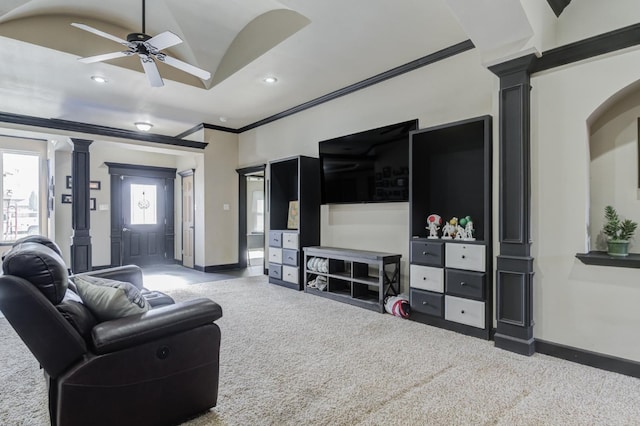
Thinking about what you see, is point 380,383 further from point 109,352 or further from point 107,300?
point 107,300

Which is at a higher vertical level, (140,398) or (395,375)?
(140,398)

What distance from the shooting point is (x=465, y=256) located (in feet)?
10.9

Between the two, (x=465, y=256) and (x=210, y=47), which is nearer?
(x=465, y=256)

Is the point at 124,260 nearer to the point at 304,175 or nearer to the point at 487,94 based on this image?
the point at 304,175

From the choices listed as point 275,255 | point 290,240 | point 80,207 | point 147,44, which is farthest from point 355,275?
point 80,207

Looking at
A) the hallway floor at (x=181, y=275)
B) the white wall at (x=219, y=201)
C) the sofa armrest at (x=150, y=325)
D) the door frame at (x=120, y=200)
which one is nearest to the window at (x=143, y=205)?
the door frame at (x=120, y=200)

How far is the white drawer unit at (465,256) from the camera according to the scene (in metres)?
3.20

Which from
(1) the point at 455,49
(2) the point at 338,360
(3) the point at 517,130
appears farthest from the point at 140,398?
(1) the point at 455,49

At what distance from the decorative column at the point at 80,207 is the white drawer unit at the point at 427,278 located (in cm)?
539

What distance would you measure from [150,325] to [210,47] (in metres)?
3.81

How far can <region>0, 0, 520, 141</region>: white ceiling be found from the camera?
3.31m

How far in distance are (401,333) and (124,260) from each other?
21.8ft

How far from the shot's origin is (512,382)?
2365 millimetres

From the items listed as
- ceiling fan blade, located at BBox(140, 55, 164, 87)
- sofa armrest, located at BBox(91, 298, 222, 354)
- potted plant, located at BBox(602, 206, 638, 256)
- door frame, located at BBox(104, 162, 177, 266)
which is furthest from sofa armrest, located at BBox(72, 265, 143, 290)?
door frame, located at BBox(104, 162, 177, 266)
